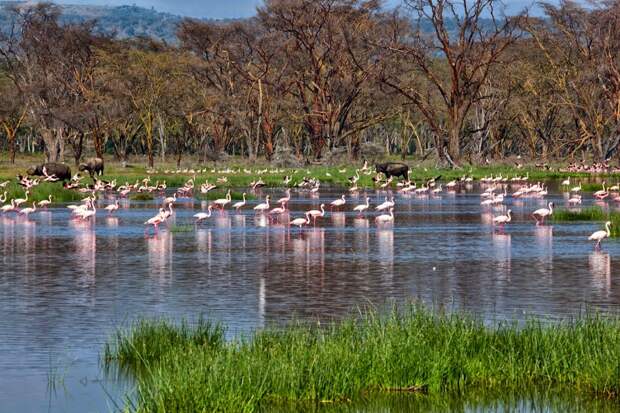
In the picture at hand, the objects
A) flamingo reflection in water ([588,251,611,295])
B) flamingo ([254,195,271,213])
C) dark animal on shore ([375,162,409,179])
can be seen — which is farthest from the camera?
dark animal on shore ([375,162,409,179])

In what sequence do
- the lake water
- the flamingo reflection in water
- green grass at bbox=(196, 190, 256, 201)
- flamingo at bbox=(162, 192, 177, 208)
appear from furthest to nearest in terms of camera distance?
green grass at bbox=(196, 190, 256, 201) → flamingo at bbox=(162, 192, 177, 208) → the flamingo reflection in water → the lake water

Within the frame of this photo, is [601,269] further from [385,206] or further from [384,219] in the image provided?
[385,206]

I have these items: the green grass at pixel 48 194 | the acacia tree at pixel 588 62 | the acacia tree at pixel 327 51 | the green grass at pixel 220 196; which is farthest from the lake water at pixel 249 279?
the acacia tree at pixel 327 51

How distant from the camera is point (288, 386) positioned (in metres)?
11.6

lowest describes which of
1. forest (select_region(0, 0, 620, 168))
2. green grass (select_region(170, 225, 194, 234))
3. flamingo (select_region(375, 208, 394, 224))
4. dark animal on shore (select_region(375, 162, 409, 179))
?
green grass (select_region(170, 225, 194, 234))

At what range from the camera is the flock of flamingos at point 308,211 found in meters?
34.7

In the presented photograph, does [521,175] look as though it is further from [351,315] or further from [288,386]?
[288,386]

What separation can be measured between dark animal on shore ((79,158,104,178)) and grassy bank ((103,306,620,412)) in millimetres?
55584

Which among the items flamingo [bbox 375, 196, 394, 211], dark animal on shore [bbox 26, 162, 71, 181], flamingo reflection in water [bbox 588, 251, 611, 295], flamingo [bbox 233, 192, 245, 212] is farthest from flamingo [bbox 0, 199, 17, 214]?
flamingo reflection in water [bbox 588, 251, 611, 295]

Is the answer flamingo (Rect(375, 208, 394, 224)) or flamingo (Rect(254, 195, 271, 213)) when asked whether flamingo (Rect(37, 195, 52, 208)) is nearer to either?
flamingo (Rect(254, 195, 271, 213))

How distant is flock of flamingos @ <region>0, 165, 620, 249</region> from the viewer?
34688mm

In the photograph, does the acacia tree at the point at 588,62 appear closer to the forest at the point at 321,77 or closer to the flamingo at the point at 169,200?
the forest at the point at 321,77

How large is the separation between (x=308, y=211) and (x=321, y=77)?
4964 centimetres

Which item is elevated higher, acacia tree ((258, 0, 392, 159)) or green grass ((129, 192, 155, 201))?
acacia tree ((258, 0, 392, 159))
